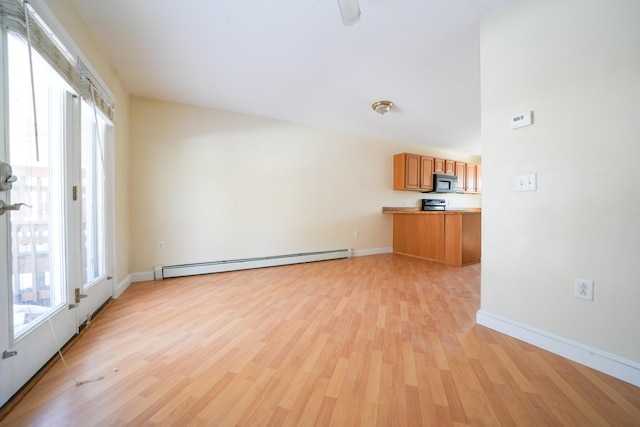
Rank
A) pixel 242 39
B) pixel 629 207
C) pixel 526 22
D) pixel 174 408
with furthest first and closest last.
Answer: pixel 242 39, pixel 526 22, pixel 629 207, pixel 174 408

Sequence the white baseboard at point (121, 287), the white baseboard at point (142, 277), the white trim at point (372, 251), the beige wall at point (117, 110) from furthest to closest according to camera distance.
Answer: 1. the white trim at point (372, 251)
2. the white baseboard at point (142, 277)
3. the white baseboard at point (121, 287)
4. the beige wall at point (117, 110)

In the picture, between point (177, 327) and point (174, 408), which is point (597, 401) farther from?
point (177, 327)

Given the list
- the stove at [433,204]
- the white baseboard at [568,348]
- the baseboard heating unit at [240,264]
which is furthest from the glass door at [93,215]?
the stove at [433,204]

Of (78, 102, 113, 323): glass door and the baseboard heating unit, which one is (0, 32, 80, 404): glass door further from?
the baseboard heating unit

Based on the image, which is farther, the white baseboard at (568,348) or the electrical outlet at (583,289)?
the electrical outlet at (583,289)

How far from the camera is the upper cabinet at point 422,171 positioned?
15.0 ft

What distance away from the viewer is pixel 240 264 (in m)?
3.25

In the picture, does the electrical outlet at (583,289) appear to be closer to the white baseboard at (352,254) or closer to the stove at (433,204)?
the white baseboard at (352,254)

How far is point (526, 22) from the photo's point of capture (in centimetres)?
149

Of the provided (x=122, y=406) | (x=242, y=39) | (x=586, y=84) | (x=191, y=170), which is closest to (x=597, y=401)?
(x=586, y=84)

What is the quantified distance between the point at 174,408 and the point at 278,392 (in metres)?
0.44

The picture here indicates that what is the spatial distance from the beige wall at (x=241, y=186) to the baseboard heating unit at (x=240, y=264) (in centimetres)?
9

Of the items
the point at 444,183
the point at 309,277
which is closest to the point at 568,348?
the point at 309,277

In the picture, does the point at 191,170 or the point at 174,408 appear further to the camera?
the point at 191,170
